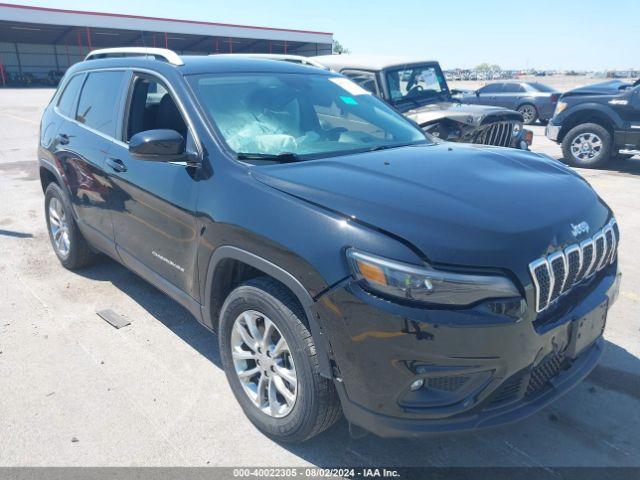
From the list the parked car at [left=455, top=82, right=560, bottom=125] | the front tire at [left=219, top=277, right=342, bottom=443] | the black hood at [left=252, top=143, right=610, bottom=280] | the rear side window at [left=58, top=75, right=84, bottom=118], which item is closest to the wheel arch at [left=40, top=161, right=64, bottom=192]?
the rear side window at [left=58, top=75, right=84, bottom=118]

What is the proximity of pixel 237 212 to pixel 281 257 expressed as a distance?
41 centimetres

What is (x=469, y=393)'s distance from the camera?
208cm

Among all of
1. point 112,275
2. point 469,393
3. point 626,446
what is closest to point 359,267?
point 469,393

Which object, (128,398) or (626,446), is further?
(128,398)

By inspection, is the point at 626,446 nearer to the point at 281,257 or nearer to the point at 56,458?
the point at 281,257

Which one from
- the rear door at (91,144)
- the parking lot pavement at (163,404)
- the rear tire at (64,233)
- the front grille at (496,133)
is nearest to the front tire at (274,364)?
the parking lot pavement at (163,404)

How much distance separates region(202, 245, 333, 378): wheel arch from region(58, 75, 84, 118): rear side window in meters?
2.62

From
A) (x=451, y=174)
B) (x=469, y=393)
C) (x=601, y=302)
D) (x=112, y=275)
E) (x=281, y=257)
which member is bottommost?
(x=112, y=275)

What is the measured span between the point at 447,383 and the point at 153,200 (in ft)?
6.80

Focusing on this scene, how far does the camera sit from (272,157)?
2.82 meters

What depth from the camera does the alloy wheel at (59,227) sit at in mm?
4742

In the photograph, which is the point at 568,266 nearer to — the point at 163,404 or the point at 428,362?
the point at 428,362

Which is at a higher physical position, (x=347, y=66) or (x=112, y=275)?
(x=347, y=66)

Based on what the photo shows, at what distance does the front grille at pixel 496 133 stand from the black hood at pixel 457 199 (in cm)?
420
